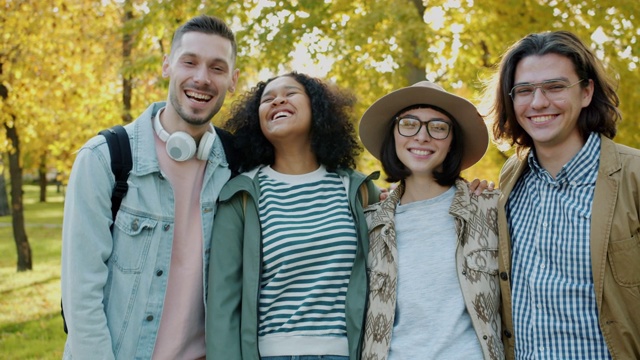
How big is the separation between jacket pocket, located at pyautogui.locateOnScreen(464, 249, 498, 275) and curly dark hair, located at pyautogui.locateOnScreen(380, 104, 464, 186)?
1.63ft

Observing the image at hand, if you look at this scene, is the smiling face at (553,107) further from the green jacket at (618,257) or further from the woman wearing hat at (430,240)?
the woman wearing hat at (430,240)

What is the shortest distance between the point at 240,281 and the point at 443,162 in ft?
4.55

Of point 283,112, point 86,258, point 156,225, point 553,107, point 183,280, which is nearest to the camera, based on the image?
point 86,258

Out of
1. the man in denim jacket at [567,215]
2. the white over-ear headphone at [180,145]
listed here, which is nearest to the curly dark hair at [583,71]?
the man in denim jacket at [567,215]

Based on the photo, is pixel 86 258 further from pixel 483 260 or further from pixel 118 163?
pixel 483 260

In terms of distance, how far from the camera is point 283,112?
147 inches

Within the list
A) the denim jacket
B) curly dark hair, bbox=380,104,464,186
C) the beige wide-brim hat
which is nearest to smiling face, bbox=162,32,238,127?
the denim jacket

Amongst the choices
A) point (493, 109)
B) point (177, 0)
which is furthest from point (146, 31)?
point (493, 109)

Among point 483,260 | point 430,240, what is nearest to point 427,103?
point 430,240

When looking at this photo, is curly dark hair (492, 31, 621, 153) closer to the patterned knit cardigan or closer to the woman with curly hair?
the patterned knit cardigan

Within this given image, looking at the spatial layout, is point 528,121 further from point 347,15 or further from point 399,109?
point 347,15

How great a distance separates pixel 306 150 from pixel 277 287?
0.95 meters

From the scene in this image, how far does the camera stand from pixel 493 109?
3641 millimetres

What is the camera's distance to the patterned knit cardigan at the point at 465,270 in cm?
317
